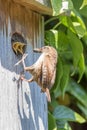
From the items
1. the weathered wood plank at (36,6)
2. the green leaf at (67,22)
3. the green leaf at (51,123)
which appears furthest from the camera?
the green leaf at (51,123)

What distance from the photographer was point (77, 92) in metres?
2.33

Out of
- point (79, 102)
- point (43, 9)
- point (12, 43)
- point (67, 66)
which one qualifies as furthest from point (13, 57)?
point (79, 102)

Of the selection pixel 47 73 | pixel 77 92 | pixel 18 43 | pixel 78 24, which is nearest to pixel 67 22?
pixel 78 24

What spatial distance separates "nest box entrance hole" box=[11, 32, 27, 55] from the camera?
177cm

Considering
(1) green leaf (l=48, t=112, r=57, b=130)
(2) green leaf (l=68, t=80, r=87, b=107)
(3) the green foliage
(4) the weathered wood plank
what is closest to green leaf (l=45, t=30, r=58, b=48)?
(3) the green foliage

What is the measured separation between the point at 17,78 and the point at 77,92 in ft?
2.00

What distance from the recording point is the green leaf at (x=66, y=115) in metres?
2.02

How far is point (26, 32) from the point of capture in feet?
5.95

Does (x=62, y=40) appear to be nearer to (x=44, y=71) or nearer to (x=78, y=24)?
(x=78, y=24)

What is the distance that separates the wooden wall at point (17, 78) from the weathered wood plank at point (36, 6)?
2 cm

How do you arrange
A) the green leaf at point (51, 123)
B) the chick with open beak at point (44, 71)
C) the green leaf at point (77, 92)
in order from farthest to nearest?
A: the green leaf at point (77, 92) → the green leaf at point (51, 123) → the chick with open beak at point (44, 71)

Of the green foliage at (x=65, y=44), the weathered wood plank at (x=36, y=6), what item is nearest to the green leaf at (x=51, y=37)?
the green foliage at (x=65, y=44)

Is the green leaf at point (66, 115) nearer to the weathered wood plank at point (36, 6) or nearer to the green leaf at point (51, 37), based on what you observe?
the green leaf at point (51, 37)

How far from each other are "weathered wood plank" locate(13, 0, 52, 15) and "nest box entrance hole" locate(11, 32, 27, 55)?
91 mm
